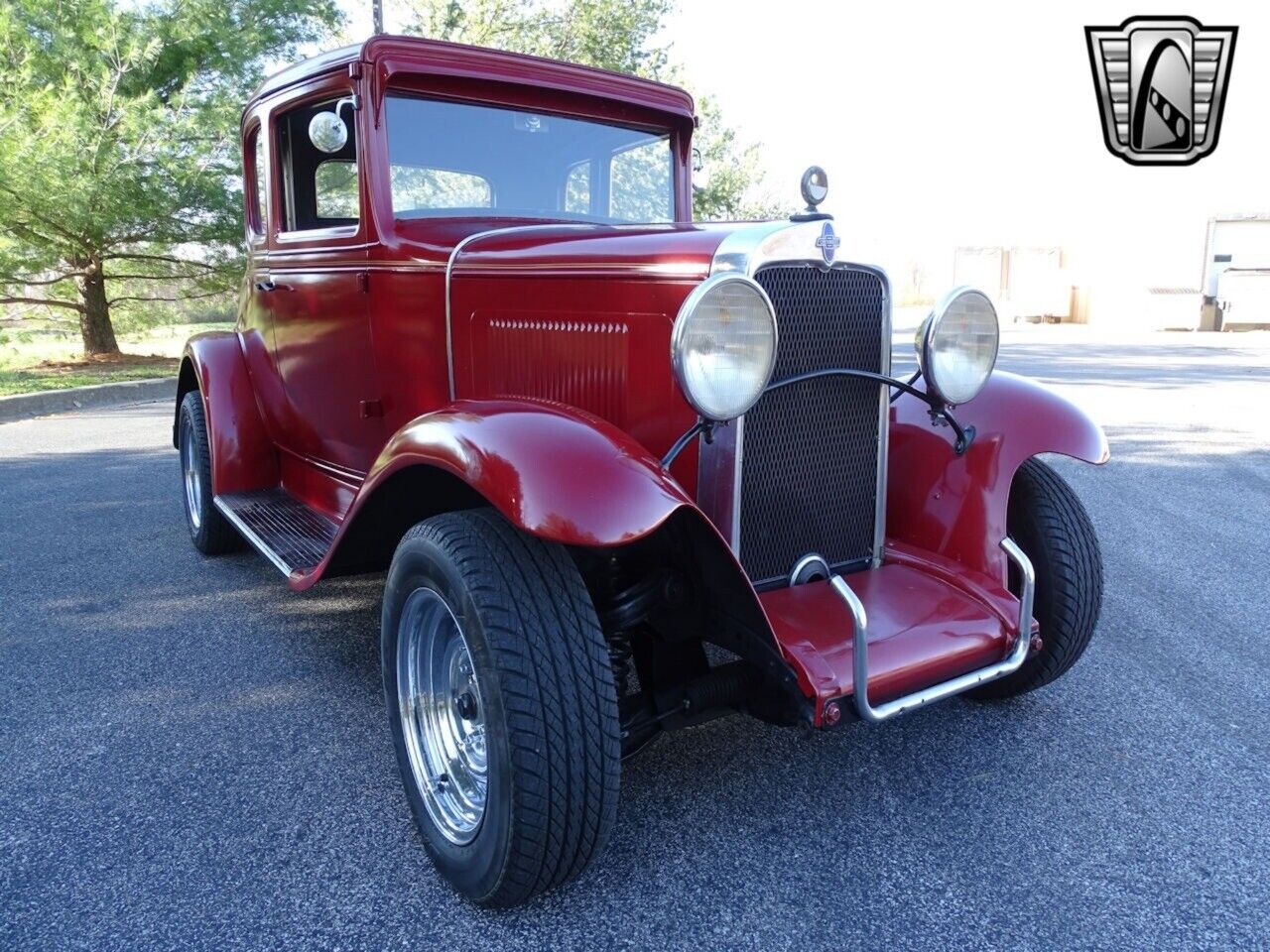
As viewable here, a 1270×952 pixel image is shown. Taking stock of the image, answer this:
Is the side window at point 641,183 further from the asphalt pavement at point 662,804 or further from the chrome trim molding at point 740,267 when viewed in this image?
the asphalt pavement at point 662,804

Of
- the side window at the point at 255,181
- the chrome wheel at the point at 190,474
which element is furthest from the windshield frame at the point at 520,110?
the chrome wheel at the point at 190,474

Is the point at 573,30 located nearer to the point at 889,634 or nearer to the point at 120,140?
the point at 120,140

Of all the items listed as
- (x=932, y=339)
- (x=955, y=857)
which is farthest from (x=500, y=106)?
(x=955, y=857)

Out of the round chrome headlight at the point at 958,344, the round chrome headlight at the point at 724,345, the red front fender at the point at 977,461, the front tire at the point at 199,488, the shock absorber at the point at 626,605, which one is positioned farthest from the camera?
the front tire at the point at 199,488

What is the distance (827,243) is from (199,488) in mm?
3280

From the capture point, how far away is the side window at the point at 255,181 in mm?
3748

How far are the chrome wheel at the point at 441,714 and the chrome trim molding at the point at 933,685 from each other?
83 centimetres

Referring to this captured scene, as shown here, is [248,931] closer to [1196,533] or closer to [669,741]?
[669,741]

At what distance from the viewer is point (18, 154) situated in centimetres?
945

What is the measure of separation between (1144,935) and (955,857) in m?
0.39

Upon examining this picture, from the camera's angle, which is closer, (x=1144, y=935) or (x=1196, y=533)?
(x=1144, y=935)

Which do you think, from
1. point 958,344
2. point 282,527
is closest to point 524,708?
point 958,344

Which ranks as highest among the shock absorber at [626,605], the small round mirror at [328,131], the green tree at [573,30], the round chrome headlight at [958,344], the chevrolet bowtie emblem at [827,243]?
the green tree at [573,30]

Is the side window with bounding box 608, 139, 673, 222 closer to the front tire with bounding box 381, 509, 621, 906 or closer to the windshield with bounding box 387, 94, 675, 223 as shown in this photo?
the windshield with bounding box 387, 94, 675, 223
